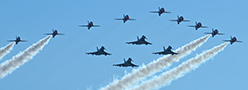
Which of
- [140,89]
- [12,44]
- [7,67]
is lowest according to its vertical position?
[140,89]

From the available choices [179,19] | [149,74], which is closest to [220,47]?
Answer: [179,19]

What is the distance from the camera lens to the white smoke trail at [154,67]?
78.1 m

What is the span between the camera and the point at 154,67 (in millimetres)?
83125

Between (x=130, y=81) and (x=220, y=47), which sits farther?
(x=220, y=47)

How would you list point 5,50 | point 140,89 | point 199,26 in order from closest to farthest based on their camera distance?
point 140,89, point 5,50, point 199,26

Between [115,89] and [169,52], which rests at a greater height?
[169,52]

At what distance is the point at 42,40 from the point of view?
8312 centimetres

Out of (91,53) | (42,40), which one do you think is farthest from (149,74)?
(42,40)

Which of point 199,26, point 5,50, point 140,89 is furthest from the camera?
point 199,26

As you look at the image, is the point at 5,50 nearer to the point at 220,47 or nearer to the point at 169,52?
the point at 169,52

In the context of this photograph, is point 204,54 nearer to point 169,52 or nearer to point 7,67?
point 169,52

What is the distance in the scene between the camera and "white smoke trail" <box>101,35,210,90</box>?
78125 mm

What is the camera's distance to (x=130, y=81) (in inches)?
3127

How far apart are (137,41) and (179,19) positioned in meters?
14.2
